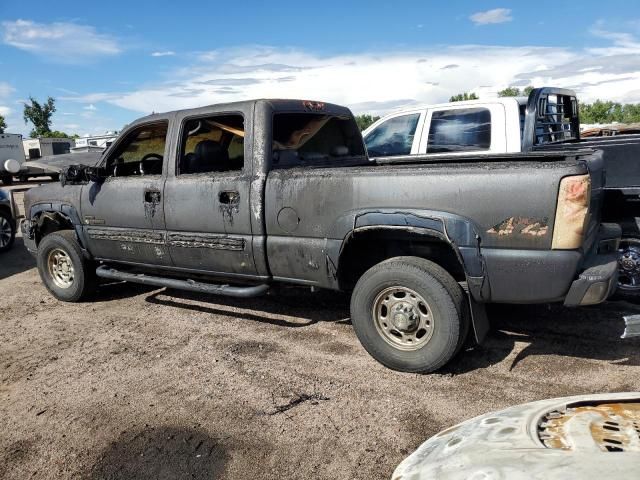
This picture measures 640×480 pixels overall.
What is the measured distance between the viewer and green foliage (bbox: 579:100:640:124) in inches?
1303

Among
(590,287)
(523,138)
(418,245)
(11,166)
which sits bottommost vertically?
(590,287)

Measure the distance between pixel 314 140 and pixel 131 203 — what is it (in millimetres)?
1806

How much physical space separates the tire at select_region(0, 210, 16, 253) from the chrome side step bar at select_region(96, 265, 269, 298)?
4.61 m

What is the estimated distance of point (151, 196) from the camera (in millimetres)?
4996

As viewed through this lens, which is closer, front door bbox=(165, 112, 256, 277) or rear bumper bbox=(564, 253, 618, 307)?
rear bumper bbox=(564, 253, 618, 307)

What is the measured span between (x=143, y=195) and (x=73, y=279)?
158cm

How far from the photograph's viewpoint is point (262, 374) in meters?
3.96

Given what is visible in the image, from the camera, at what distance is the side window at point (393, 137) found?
280 inches

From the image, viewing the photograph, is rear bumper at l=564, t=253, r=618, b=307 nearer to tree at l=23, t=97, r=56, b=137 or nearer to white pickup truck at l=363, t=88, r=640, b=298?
white pickup truck at l=363, t=88, r=640, b=298

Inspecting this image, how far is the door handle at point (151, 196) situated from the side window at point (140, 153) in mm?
255

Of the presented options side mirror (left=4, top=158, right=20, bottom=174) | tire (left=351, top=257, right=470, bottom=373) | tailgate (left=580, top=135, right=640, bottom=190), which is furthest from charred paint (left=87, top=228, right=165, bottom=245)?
side mirror (left=4, top=158, right=20, bottom=174)

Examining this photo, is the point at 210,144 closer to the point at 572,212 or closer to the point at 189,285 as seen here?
the point at 189,285

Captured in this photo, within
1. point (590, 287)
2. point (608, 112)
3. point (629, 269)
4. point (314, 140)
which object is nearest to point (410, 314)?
point (590, 287)

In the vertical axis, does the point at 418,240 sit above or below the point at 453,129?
below
